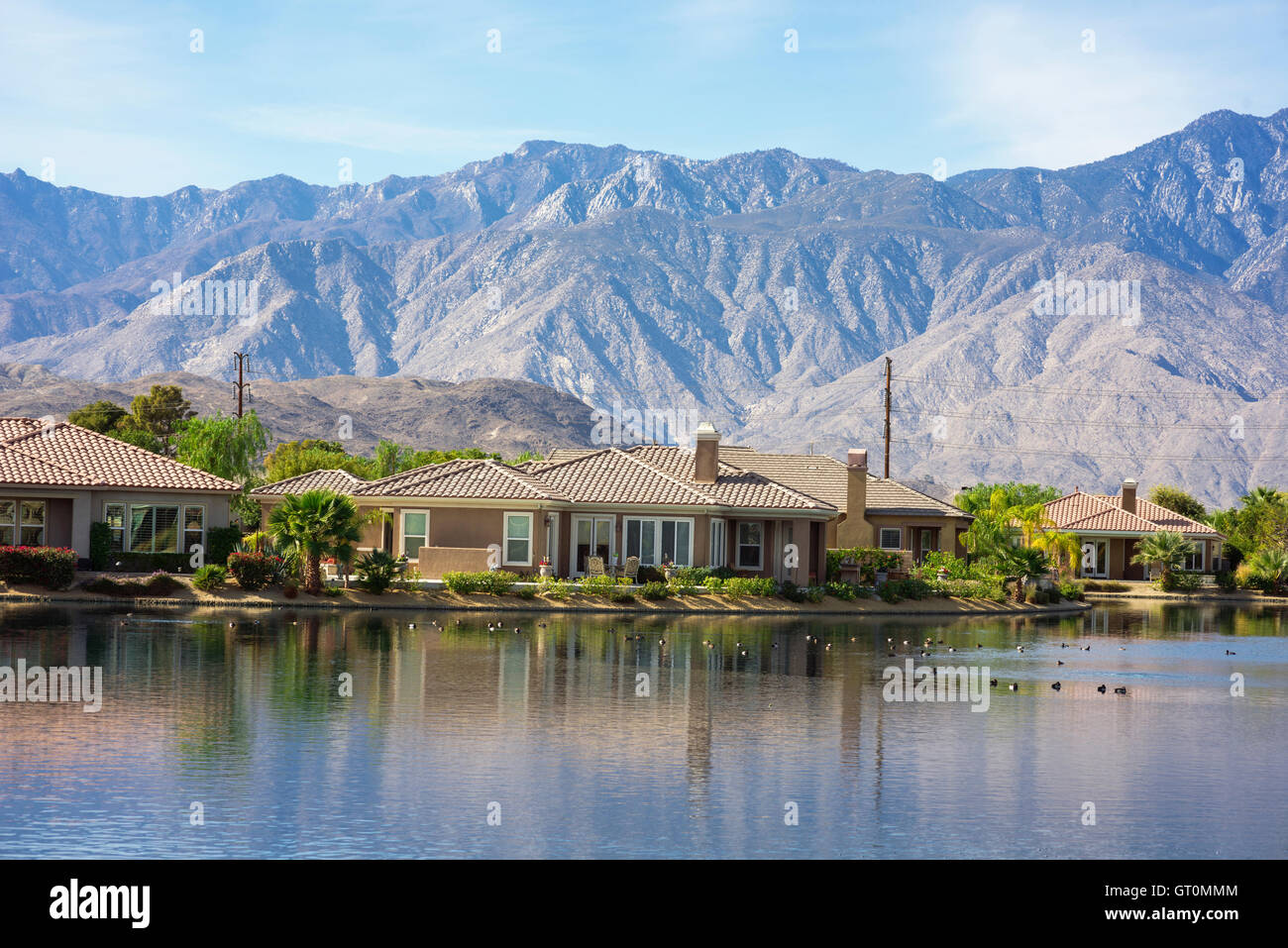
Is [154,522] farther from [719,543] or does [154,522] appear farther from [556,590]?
[719,543]

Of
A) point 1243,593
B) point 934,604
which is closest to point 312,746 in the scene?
point 934,604

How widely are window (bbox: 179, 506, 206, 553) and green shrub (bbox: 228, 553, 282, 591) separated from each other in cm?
454

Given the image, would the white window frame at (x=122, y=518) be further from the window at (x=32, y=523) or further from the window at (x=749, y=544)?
the window at (x=749, y=544)

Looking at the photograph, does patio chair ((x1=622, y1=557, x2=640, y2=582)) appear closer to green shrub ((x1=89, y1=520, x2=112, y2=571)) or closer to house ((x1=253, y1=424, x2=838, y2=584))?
house ((x1=253, y1=424, x2=838, y2=584))

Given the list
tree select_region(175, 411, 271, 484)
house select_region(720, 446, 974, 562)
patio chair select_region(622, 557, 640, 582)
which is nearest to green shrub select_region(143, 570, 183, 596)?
patio chair select_region(622, 557, 640, 582)

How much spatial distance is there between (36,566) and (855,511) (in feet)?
107

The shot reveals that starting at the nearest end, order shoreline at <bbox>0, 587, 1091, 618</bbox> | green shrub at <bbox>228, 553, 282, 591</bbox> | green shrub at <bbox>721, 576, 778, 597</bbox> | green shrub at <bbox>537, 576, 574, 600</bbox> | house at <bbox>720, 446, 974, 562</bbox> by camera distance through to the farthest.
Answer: shoreline at <bbox>0, 587, 1091, 618</bbox>
green shrub at <bbox>228, 553, 282, 591</bbox>
green shrub at <bbox>537, 576, 574, 600</bbox>
green shrub at <bbox>721, 576, 778, 597</bbox>
house at <bbox>720, 446, 974, 562</bbox>

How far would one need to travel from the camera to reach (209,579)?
42594 millimetres

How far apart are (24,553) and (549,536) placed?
661 inches

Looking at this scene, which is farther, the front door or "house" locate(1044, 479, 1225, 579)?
"house" locate(1044, 479, 1225, 579)

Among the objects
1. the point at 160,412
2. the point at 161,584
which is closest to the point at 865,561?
the point at 161,584

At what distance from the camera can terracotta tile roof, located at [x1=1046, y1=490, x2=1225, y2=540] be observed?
7744cm

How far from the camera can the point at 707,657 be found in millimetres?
30688
